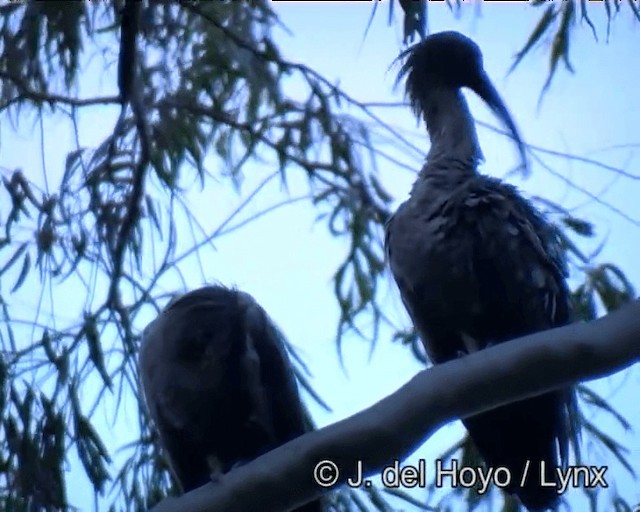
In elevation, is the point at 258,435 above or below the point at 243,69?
below

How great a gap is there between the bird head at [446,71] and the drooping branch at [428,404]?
1.05 m

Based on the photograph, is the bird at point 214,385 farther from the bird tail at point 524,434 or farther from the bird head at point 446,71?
the bird head at point 446,71

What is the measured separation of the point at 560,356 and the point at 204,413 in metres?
0.90

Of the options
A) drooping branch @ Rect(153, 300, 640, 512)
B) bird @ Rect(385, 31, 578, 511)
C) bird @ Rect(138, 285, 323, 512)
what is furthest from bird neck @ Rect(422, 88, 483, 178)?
drooping branch @ Rect(153, 300, 640, 512)

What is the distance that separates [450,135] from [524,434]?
612 millimetres

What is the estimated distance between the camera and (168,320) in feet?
7.64

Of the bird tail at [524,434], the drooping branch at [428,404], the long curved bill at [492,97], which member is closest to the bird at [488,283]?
the bird tail at [524,434]

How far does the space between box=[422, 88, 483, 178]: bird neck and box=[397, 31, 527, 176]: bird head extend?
0.07 ft

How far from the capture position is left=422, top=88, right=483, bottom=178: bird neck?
2445mm

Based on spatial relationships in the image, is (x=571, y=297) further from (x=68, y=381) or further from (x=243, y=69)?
(x=68, y=381)

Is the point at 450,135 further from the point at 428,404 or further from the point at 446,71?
the point at 428,404

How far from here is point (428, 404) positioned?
1559 millimetres

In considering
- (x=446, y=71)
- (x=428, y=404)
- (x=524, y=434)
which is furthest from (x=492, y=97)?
(x=428, y=404)

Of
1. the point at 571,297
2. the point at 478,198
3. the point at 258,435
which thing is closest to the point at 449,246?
the point at 478,198
